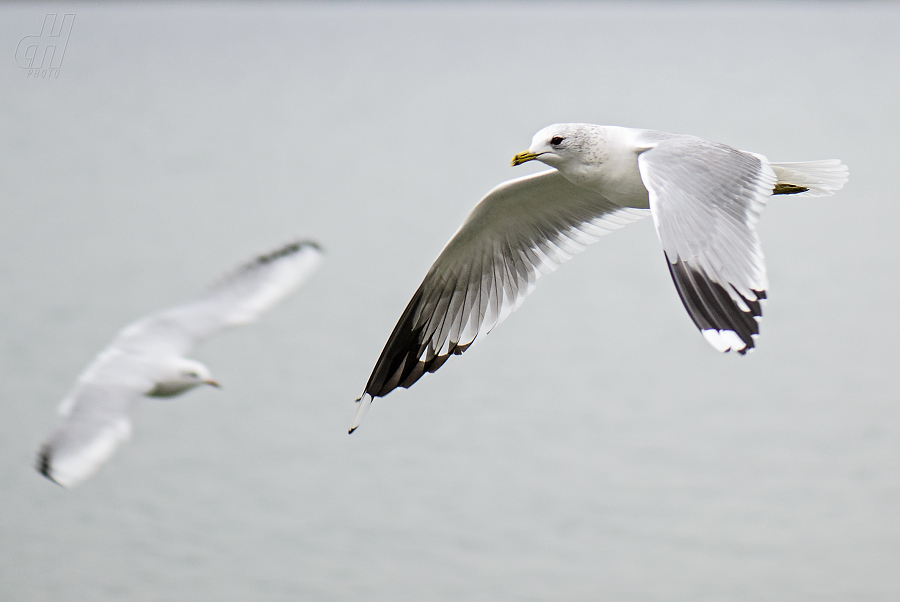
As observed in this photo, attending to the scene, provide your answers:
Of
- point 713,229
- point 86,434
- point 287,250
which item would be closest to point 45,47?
point 287,250

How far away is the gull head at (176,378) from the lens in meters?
4.67

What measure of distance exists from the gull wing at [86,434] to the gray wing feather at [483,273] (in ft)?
2.88

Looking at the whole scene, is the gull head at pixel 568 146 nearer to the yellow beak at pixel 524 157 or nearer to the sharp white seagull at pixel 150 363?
the yellow beak at pixel 524 157

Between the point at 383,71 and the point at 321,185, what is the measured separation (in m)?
14.4

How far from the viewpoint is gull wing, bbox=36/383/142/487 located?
3656mm

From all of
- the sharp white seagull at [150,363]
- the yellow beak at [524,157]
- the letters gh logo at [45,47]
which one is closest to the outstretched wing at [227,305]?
the sharp white seagull at [150,363]

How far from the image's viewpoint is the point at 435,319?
3930 millimetres

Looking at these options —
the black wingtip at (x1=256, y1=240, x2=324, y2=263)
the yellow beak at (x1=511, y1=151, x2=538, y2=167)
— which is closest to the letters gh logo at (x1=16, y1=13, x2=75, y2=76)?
the black wingtip at (x1=256, y1=240, x2=324, y2=263)

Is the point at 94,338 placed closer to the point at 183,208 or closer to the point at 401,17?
the point at 183,208

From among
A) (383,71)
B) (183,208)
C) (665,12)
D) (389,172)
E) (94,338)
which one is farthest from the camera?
(665,12)

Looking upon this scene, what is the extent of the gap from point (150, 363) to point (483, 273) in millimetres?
1601

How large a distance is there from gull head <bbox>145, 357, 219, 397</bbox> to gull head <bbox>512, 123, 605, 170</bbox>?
2.05 metres

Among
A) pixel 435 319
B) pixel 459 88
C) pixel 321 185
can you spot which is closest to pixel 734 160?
pixel 435 319

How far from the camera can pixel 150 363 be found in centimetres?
471
